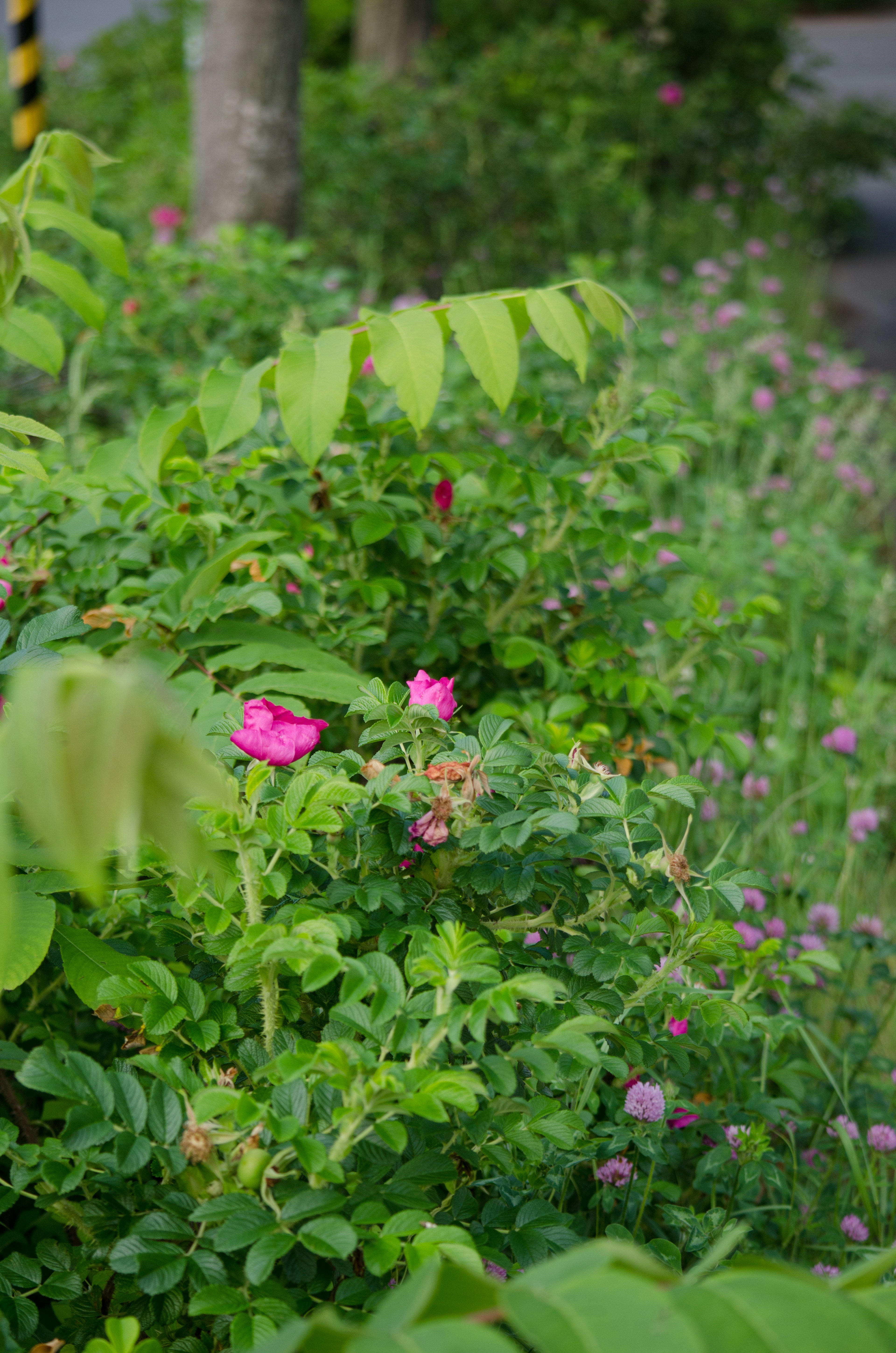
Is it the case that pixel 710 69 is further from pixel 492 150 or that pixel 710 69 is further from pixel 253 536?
pixel 253 536

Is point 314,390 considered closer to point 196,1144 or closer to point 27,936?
point 27,936

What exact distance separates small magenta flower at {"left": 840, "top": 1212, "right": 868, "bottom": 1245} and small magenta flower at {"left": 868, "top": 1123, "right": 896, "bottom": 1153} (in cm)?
12

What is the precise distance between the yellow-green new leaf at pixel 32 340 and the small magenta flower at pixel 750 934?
4.37 feet

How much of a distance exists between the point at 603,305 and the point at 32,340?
2.55 ft

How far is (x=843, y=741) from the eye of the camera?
7.79 feet

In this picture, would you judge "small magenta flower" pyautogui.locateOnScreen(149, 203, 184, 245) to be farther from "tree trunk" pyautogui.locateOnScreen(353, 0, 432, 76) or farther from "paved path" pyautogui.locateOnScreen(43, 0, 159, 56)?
"paved path" pyautogui.locateOnScreen(43, 0, 159, 56)

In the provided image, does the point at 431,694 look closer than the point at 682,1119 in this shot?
Yes

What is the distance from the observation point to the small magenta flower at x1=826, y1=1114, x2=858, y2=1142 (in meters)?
1.45

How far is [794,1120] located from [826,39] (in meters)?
20.2

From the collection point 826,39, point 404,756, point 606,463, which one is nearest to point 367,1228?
point 404,756

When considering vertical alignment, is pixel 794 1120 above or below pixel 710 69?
below

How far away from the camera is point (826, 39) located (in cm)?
1736

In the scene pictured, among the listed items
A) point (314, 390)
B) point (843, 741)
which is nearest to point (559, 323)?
point (314, 390)

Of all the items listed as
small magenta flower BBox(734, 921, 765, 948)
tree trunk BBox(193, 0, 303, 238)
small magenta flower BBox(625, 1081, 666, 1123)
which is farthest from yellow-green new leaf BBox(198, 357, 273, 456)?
tree trunk BBox(193, 0, 303, 238)
